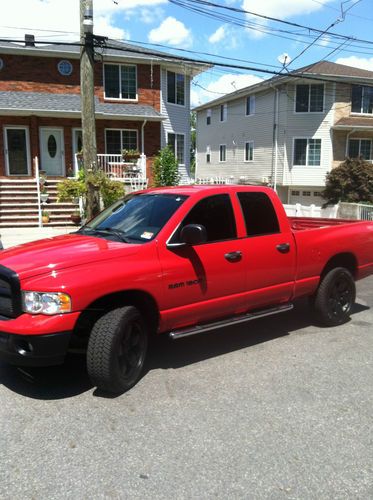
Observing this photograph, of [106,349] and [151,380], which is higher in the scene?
[106,349]

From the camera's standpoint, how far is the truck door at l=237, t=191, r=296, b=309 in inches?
204

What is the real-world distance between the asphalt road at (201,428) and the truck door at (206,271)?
22.4 inches

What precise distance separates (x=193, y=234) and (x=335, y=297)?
2786mm

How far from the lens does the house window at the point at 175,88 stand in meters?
23.5

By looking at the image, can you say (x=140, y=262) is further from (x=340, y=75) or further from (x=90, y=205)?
(x=340, y=75)

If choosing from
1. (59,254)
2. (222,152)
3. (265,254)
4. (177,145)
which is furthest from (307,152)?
(59,254)

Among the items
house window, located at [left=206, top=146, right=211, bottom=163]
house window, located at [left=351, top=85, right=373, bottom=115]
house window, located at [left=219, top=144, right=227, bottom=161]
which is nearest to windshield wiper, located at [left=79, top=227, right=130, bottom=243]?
house window, located at [left=351, top=85, right=373, bottom=115]

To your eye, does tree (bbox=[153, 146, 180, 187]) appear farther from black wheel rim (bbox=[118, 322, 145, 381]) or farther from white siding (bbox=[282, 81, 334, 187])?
black wheel rim (bbox=[118, 322, 145, 381])

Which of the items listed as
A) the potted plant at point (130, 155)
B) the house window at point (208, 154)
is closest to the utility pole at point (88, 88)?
the potted plant at point (130, 155)

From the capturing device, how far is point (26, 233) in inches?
584

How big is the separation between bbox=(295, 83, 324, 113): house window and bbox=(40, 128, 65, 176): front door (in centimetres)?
1542

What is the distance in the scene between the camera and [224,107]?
119 feet

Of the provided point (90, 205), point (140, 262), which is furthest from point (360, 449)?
point (90, 205)

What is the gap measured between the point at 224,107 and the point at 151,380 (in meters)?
34.1
